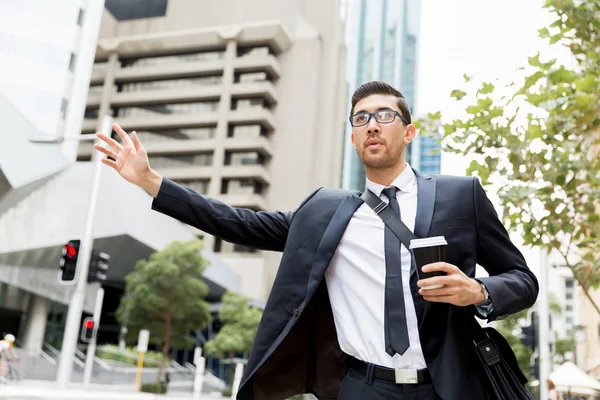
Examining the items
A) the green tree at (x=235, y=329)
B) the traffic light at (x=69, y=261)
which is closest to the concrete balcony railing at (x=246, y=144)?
the green tree at (x=235, y=329)

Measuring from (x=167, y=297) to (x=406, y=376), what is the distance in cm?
3259

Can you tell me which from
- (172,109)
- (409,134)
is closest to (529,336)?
(409,134)

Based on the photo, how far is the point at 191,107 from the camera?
5481cm

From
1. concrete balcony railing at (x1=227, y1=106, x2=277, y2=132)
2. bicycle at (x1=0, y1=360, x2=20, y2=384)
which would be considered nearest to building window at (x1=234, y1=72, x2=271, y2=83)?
concrete balcony railing at (x1=227, y1=106, x2=277, y2=132)

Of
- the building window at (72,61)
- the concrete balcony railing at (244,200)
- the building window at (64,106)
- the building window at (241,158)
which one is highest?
the building window at (241,158)

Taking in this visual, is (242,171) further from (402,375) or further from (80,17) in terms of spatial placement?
(402,375)

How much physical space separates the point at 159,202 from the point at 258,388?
0.72 meters

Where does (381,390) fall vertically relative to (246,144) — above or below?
below

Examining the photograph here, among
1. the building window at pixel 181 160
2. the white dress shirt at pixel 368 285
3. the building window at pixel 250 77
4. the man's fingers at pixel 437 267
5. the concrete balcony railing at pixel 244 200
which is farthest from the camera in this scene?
the building window at pixel 250 77

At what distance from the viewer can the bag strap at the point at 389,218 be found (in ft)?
6.63

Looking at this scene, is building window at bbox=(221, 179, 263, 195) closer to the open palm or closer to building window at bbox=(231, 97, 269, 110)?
building window at bbox=(231, 97, 269, 110)

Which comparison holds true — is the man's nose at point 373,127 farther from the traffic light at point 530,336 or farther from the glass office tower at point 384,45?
the traffic light at point 530,336

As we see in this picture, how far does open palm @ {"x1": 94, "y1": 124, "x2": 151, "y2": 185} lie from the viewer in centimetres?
221

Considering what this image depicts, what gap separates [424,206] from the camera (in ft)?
6.82
